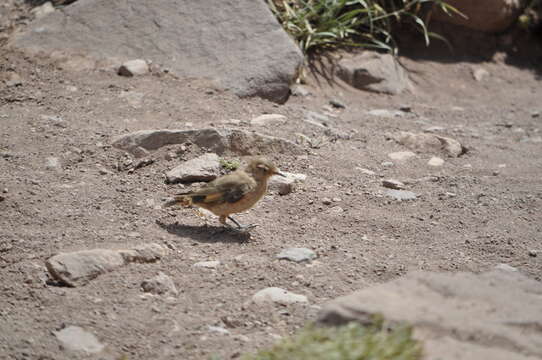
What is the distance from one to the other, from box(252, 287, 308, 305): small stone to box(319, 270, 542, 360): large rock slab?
35.1 inches

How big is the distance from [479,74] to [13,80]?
246 inches

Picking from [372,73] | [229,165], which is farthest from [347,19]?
[229,165]

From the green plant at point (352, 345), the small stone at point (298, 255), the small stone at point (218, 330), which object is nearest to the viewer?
the green plant at point (352, 345)

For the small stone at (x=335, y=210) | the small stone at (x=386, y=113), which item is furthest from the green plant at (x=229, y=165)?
the small stone at (x=386, y=113)

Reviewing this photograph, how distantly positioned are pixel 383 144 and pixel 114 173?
2860mm

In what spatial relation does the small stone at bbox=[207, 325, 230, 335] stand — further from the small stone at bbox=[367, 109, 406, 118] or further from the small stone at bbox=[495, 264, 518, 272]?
the small stone at bbox=[367, 109, 406, 118]

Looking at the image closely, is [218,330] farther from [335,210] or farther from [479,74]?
[479,74]

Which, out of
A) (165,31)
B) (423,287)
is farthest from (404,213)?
(165,31)

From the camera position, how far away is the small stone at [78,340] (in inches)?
142

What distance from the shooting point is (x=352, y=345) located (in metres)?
2.82

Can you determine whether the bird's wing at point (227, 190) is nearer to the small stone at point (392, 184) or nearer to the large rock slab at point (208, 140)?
the large rock slab at point (208, 140)

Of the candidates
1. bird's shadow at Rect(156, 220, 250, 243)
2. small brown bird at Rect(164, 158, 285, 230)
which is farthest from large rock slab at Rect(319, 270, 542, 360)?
bird's shadow at Rect(156, 220, 250, 243)

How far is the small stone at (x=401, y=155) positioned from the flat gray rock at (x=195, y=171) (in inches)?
76.3

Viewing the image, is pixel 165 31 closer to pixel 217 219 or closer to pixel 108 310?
pixel 217 219
